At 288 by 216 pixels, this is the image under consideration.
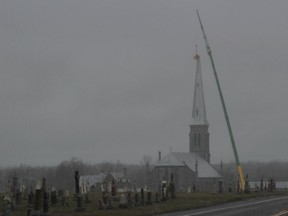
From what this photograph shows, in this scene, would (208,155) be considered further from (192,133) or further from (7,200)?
(7,200)

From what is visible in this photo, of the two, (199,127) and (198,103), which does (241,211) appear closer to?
(198,103)

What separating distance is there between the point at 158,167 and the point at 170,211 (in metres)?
104

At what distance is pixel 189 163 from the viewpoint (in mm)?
128250

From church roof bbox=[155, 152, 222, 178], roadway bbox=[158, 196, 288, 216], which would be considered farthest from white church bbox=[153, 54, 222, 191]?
roadway bbox=[158, 196, 288, 216]

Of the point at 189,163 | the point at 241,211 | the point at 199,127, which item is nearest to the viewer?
the point at 241,211

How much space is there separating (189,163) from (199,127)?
9.14 m

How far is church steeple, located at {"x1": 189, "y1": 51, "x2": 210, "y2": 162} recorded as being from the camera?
126938 mm

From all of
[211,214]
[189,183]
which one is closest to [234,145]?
[211,214]

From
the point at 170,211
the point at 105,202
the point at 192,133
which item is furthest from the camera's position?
the point at 192,133

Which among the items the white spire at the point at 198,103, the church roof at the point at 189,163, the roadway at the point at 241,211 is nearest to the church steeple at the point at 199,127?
the white spire at the point at 198,103

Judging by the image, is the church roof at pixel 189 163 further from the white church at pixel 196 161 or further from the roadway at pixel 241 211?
the roadway at pixel 241 211

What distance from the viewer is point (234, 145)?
186 feet

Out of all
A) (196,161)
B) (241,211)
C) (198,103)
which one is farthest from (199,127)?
(241,211)

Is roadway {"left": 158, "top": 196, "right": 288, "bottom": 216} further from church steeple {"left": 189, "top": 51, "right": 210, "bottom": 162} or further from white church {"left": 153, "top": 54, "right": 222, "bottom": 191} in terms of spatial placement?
church steeple {"left": 189, "top": 51, "right": 210, "bottom": 162}
